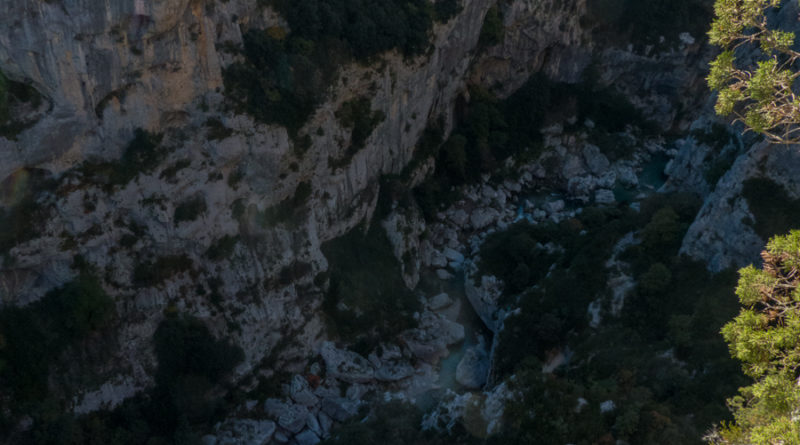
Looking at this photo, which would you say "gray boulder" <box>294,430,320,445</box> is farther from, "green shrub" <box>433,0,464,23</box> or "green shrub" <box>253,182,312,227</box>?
"green shrub" <box>433,0,464,23</box>

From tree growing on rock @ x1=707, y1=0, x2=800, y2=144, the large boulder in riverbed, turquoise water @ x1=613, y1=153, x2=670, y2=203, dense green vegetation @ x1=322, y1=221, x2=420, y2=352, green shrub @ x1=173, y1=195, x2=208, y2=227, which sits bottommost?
the large boulder in riverbed

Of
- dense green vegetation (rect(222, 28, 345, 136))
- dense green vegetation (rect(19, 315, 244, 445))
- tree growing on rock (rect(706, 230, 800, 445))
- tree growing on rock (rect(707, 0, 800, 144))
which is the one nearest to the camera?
tree growing on rock (rect(706, 230, 800, 445))

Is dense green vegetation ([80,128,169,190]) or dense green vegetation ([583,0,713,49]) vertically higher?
dense green vegetation ([583,0,713,49])

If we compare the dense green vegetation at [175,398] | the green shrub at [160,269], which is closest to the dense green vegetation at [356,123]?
the green shrub at [160,269]

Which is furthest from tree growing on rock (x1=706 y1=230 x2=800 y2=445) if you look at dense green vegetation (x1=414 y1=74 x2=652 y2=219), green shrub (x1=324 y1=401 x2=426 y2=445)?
dense green vegetation (x1=414 y1=74 x2=652 y2=219)

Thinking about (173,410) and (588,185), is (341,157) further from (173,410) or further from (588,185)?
(588,185)

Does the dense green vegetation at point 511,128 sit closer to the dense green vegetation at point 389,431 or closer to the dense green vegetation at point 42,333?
the dense green vegetation at point 389,431

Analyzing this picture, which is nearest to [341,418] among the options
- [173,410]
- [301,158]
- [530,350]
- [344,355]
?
[344,355]

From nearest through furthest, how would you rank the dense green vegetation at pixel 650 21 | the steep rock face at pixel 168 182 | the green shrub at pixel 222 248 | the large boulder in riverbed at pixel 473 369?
the steep rock face at pixel 168 182
the green shrub at pixel 222 248
the large boulder in riverbed at pixel 473 369
the dense green vegetation at pixel 650 21
